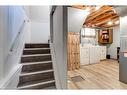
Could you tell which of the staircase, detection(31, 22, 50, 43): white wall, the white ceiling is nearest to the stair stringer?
the staircase

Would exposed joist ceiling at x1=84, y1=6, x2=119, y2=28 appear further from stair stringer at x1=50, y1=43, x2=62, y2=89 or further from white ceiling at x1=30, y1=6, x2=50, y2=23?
stair stringer at x1=50, y1=43, x2=62, y2=89

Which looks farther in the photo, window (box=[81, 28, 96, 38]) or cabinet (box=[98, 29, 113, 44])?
cabinet (box=[98, 29, 113, 44])

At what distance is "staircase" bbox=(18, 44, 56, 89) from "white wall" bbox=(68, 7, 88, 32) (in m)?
1.90

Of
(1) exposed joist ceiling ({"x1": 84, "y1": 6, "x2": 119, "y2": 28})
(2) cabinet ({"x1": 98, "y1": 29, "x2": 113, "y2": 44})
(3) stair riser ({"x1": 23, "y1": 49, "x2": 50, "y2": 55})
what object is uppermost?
(1) exposed joist ceiling ({"x1": 84, "y1": 6, "x2": 119, "y2": 28})

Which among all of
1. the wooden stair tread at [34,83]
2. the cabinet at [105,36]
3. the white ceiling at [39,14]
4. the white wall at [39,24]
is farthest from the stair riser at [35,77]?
the cabinet at [105,36]

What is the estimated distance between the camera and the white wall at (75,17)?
5.32 meters

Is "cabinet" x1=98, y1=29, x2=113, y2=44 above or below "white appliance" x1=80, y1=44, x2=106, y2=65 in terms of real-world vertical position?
above

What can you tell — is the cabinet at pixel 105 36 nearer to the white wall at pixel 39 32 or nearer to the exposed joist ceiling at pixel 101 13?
the exposed joist ceiling at pixel 101 13

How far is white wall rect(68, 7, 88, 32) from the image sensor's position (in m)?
5.32

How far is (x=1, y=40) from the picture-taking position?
2100mm
